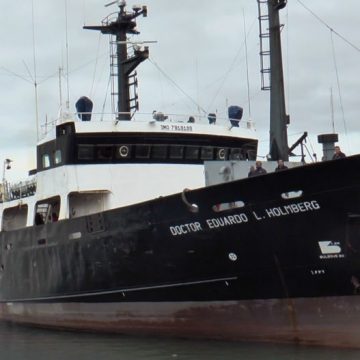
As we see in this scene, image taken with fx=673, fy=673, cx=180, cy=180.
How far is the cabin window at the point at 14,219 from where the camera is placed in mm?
21891

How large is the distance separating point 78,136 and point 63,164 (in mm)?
855

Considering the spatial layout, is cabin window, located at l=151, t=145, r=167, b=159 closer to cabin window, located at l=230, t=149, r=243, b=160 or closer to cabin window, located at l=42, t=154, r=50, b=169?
cabin window, located at l=230, t=149, r=243, b=160

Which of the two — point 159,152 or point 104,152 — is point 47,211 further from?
point 159,152

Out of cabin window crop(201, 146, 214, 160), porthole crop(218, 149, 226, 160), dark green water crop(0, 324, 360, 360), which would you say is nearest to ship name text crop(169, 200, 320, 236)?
dark green water crop(0, 324, 360, 360)

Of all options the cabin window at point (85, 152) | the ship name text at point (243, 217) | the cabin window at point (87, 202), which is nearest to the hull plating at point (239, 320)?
the ship name text at point (243, 217)

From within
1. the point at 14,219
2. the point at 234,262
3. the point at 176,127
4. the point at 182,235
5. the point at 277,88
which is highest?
the point at 277,88

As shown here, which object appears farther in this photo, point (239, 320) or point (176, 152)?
point (176, 152)

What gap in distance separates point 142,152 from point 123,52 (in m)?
4.79

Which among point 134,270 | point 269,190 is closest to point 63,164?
point 134,270

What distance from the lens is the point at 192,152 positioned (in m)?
17.8

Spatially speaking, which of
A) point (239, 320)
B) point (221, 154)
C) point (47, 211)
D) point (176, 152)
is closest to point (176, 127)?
point (176, 152)

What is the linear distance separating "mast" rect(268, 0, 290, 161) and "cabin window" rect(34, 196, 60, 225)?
6.60 meters

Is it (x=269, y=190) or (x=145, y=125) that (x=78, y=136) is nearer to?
(x=145, y=125)

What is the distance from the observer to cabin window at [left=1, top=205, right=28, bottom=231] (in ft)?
71.8
